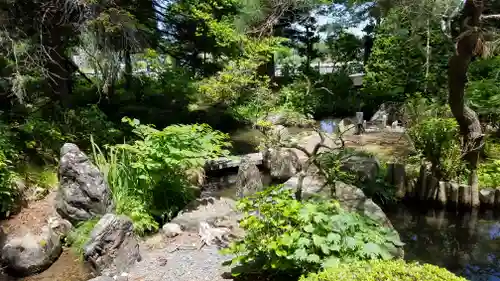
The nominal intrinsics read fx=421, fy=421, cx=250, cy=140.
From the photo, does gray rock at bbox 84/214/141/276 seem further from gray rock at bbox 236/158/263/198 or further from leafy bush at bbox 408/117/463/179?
leafy bush at bbox 408/117/463/179

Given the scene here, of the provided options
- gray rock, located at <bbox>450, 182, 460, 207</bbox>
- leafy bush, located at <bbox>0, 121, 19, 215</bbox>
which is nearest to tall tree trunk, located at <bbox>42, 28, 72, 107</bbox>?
leafy bush, located at <bbox>0, 121, 19, 215</bbox>

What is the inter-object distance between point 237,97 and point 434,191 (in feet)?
19.9

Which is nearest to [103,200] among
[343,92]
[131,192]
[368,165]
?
[131,192]

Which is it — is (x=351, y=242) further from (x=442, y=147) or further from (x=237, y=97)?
(x=237, y=97)

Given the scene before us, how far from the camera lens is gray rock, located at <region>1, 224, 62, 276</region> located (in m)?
4.19

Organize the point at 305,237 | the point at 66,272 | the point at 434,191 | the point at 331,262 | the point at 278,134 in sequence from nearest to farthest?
the point at 331,262 → the point at 305,237 → the point at 66,272 → the point at 434,191 → the point at 278,134

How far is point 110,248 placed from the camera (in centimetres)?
394

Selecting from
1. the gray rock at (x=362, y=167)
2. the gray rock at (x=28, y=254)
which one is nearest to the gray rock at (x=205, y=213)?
the gray rock at (x=28, y=254)

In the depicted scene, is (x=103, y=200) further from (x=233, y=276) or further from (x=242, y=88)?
(x=242, y=88)

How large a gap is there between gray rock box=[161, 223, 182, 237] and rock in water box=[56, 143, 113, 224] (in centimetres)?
66

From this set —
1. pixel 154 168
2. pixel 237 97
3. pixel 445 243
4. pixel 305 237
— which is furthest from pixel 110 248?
pixel 237 97

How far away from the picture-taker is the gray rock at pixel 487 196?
18.5 ft

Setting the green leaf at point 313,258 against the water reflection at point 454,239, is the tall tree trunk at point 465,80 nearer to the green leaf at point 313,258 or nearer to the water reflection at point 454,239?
the water reflection at point 454,239

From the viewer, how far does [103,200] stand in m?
4.75
